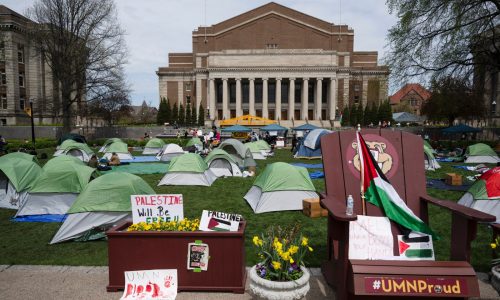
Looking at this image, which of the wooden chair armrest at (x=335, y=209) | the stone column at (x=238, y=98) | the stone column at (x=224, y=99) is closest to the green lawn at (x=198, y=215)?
the wooden chair armrest at (x=335, y=209)

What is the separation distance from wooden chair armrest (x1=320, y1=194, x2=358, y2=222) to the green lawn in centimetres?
183

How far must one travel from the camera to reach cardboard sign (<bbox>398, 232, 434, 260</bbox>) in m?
4.32

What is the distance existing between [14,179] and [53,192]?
1902 mm

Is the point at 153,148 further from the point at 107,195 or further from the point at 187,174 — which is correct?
the point at 107,195

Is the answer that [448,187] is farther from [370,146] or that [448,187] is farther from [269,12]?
[269,12]

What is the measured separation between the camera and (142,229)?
16.1 feet

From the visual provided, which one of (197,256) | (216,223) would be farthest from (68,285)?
(216,223)

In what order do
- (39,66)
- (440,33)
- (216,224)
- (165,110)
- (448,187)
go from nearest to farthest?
(216,224) < (448,187) < (440,33) < (39,66) < (165,110)

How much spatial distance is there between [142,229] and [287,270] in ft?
7.34

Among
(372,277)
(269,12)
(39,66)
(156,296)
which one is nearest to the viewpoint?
(372,277)

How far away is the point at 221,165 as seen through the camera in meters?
15.8

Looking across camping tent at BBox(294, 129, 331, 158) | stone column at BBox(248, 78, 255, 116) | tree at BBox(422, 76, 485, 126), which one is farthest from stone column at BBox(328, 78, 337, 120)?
camping tent at BBox(294, 129, 331, 158)

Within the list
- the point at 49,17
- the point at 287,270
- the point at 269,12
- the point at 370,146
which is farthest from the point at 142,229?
the point at 269,12

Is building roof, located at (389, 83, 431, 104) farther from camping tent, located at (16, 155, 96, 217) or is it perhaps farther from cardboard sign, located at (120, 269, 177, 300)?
cardboard sign, located at (120, 269, 177, 300)
